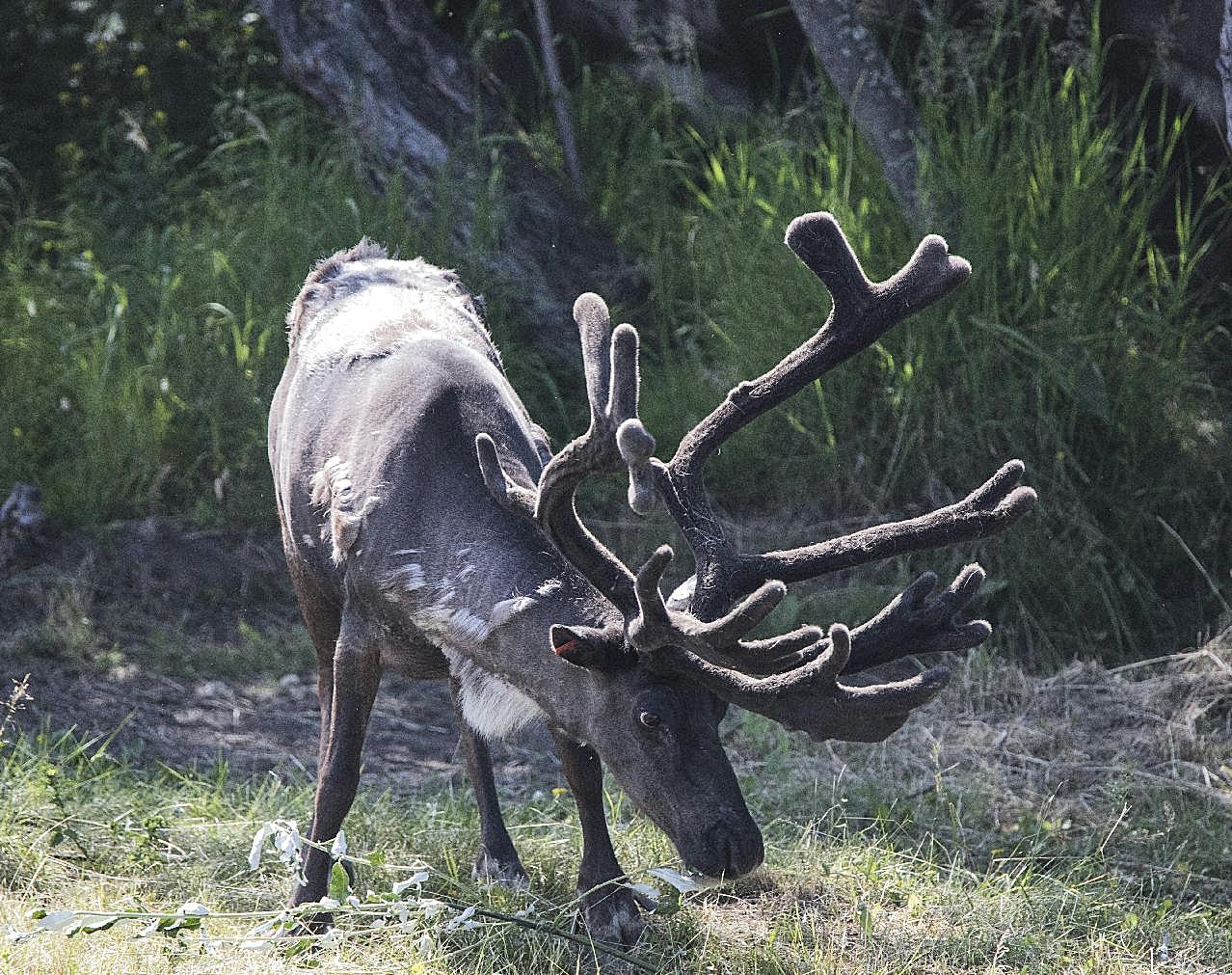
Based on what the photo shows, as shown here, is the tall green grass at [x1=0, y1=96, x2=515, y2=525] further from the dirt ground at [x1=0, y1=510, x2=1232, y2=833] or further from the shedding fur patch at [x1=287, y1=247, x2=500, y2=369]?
the shedding fur patch at [x1=287, y1=247, x2=500, y2=369]

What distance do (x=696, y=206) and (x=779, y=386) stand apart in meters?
4.12

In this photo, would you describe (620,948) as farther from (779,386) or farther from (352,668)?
(779,386)

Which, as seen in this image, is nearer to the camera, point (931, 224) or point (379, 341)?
point (379, 341)

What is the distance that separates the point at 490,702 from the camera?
338cm

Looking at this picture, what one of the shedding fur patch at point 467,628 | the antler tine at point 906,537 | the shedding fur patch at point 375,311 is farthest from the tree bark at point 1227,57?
the shedding fur patch at point 467,628

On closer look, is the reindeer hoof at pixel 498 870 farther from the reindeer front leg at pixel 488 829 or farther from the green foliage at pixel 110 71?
the green foliage at pixel 110 71

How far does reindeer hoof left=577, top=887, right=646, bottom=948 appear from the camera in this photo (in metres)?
3.48

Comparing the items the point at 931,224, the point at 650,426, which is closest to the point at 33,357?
the point at 650,426

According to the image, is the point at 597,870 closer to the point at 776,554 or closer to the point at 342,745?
the point at 342,745

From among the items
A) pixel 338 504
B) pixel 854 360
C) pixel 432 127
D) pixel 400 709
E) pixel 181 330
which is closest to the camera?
pixel 338 504

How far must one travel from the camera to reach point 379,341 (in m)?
4.02

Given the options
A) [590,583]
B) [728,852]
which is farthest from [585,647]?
[728,852]

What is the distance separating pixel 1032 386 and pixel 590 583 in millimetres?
3121

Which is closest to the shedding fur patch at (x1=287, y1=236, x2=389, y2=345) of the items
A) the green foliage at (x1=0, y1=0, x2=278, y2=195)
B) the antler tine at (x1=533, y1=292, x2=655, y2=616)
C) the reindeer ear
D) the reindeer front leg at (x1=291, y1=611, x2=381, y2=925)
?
the reindeer front leg at (x1=291, y1=611, x2=381, y2=925)
